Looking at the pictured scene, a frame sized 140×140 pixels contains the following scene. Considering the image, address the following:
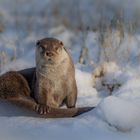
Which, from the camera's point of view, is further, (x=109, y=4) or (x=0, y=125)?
(x=109, y=4)

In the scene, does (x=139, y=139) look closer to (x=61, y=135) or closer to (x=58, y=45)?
(x=61, y=135)

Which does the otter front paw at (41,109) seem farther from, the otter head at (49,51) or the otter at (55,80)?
the otter head at (49,51)

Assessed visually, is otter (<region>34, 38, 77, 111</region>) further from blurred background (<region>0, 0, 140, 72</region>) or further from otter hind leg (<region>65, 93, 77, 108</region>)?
blurred background (<region>0, 0, 140, 72</region>)

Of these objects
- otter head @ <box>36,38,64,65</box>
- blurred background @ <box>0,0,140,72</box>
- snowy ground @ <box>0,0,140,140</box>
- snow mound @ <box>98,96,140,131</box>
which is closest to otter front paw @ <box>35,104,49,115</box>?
snowy ground @ <box>0,0,140,140</box>

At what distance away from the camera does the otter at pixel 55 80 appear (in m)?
4.36

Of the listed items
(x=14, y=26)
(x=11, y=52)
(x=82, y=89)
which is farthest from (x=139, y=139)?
(x=14, y=26)

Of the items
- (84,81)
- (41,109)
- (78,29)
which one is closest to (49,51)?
(41,109)

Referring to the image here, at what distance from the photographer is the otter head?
4.24 m

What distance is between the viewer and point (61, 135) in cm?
307

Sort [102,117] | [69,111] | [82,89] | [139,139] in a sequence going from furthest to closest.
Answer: [82,89] → [69,111] → [102,117] → [139,139]

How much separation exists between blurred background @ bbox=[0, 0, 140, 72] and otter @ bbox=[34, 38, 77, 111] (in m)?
1.34

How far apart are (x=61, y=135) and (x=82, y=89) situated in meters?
2.35

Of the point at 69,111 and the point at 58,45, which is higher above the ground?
the point at 58,45

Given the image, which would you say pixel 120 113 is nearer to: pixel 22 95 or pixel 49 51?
pixel 49 51
